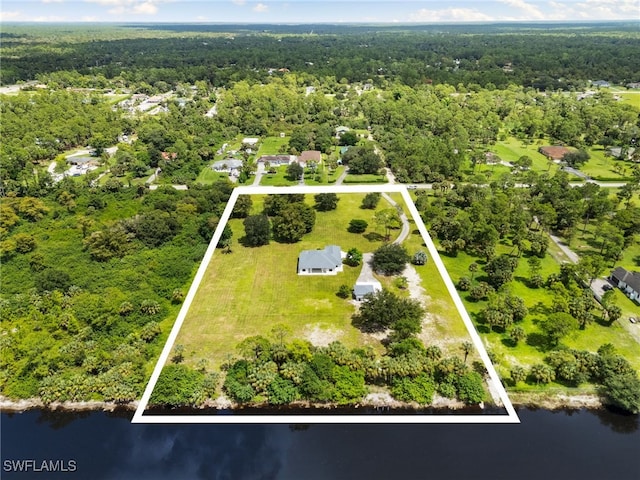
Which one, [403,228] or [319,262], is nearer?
[319,262]

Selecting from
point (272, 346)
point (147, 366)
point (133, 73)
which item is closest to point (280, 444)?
point (272, 346)

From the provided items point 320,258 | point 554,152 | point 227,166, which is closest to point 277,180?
point 227,166

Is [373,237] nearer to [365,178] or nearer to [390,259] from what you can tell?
[390,259]

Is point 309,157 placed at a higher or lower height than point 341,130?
higher

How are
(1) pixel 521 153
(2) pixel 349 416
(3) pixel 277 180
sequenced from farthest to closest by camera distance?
(1) pixel 521 153
(3) pixel 277 180
(2) pixel 349 416

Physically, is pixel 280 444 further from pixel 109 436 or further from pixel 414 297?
pixel 414 297
